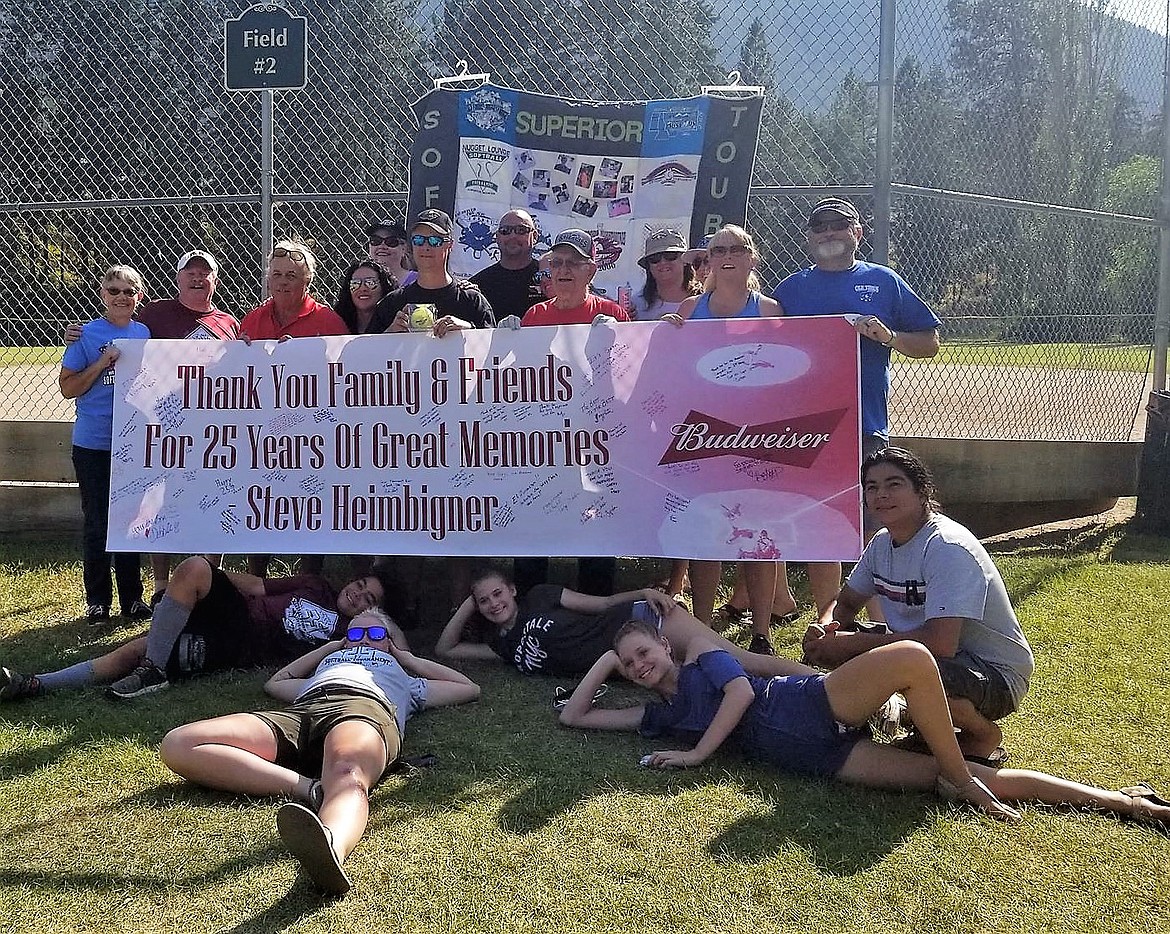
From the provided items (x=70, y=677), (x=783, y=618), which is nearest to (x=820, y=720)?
(x=783, y=618)

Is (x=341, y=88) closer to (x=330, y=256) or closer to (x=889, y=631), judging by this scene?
(x=330, y=256)

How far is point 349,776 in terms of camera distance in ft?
10.6

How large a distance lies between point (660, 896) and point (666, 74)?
524 centimetres

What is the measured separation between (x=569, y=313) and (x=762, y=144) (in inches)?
87.4

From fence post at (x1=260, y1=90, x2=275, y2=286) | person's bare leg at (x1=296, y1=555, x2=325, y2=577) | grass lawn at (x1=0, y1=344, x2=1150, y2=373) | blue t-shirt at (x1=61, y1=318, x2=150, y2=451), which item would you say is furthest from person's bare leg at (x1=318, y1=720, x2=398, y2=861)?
grass lawn at (x1=0, y1=344, x2=1150, y2=373)

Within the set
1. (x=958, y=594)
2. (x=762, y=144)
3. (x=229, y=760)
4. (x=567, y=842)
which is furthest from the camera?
(x=762, y=144)

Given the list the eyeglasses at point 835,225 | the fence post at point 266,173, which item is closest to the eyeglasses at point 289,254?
the fence post at point 266,173

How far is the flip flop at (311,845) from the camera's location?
2.68 m

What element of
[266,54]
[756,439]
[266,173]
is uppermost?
[266,54]

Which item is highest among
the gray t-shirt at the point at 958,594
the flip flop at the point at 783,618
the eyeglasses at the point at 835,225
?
the eyeglasses at the point at 835,225

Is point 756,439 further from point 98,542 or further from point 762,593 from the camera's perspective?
point 98,542

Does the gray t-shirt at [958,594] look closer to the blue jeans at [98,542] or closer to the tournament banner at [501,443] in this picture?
the tournament banner at [501,443]

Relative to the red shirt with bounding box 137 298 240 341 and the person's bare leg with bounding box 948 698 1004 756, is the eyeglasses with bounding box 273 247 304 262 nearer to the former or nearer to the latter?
the red shirt with bounding box 137 298 240 341

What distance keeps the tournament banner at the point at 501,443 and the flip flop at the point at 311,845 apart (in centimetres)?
239
